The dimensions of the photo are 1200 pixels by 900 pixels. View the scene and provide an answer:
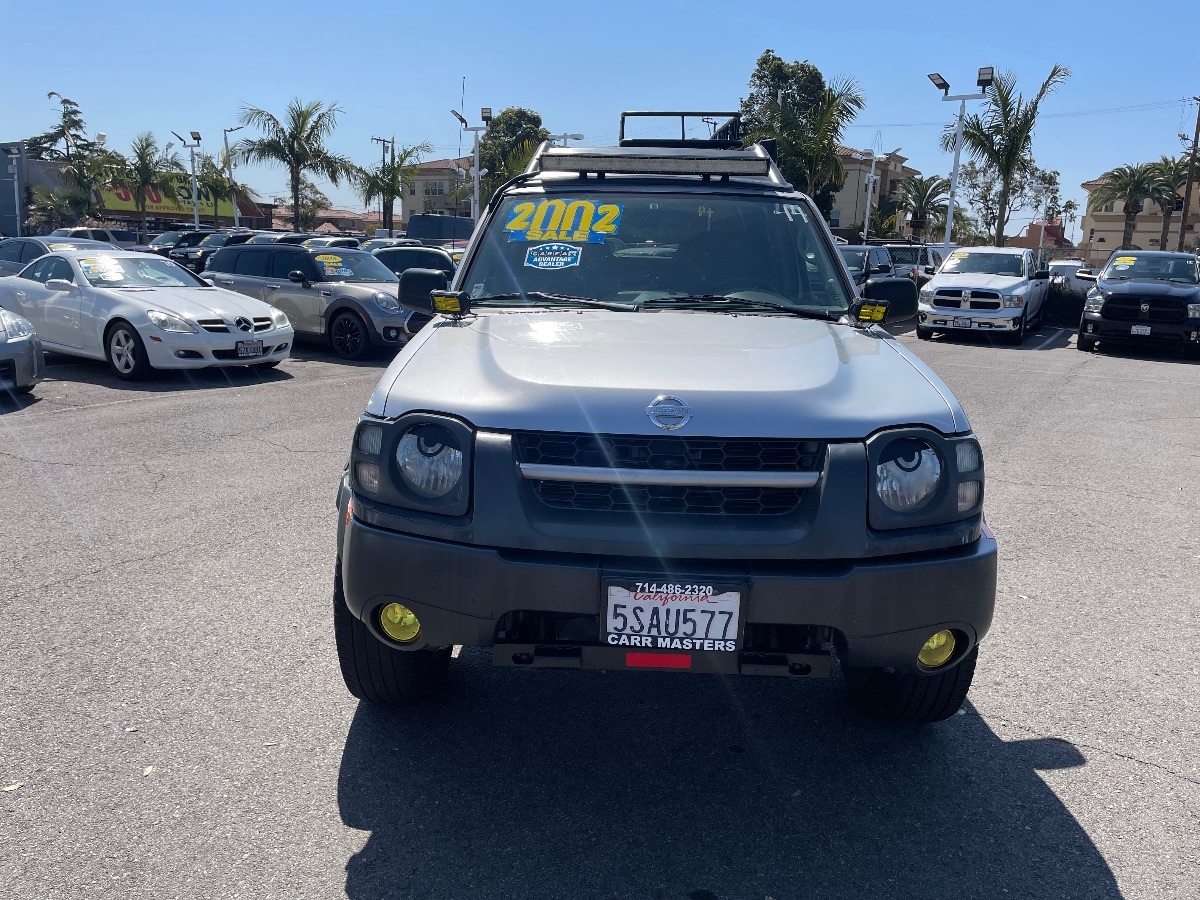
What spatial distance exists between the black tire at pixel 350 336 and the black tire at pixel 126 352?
294cm

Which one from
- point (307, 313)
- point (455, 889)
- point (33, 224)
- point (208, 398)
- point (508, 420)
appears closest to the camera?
point (455, 889)

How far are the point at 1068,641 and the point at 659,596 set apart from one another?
250cm

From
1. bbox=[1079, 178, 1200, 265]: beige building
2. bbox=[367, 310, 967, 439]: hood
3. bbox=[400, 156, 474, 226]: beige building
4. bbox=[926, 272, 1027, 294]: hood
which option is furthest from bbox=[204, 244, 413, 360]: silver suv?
bbox=[1079, 178, 1200, 265]: beige building

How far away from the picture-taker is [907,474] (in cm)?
269

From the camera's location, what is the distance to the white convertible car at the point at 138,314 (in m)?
10.7

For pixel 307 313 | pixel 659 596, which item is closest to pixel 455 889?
pixel 659 596

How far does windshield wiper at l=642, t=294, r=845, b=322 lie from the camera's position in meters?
3.75

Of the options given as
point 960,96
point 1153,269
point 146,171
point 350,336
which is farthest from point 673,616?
point 146,171

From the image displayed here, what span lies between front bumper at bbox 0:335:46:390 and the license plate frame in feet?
28.4

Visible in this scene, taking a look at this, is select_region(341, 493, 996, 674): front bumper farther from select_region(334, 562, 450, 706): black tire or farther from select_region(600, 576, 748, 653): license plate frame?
select_region(334, 562, 450, 706): black tire

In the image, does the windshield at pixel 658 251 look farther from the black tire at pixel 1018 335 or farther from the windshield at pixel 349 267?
the black tire at pixel 1018 335

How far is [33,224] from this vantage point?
56562 millimetres

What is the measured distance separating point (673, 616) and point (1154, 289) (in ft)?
55.5

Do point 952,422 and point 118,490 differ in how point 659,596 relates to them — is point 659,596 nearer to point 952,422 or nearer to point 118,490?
point 952,422
